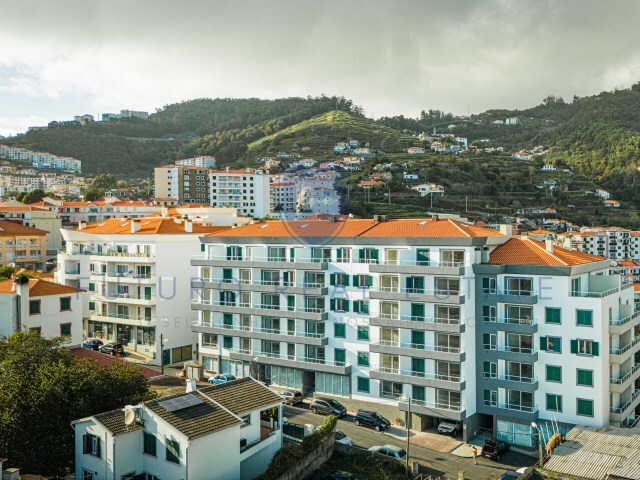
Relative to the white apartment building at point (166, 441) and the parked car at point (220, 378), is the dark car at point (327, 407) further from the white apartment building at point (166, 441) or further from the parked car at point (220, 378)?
the white apartment building at point (166, 441)

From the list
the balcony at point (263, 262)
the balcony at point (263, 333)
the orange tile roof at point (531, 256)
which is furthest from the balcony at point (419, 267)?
the balcony at point (263, 333)

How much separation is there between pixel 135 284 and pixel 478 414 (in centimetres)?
3464

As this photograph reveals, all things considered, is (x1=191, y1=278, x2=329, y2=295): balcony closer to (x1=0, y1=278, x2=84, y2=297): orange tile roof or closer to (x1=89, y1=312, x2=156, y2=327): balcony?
(x1=89, y1=312, x2=156, y2=327): balcony

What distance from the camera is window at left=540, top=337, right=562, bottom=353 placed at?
1526 inches

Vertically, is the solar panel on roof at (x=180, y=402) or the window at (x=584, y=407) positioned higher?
the solar panel on roof at (x=180, y=402)

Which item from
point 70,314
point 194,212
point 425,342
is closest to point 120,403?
point 70,314

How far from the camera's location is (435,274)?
41.2 meters

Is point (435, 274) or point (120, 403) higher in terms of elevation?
point (435, 274)

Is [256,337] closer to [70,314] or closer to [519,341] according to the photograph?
[70,314]

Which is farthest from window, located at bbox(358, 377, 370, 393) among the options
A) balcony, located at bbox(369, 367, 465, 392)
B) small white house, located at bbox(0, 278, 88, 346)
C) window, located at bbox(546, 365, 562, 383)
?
small white house, located at bbox(0, 278, 88, 346)

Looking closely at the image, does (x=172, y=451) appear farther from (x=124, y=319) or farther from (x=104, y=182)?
(x=104, y=182)

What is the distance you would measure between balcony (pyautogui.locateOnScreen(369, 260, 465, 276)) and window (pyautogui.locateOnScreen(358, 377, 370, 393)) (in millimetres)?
8256

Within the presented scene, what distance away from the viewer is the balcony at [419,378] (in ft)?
131

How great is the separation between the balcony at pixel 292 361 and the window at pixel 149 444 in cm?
2049
